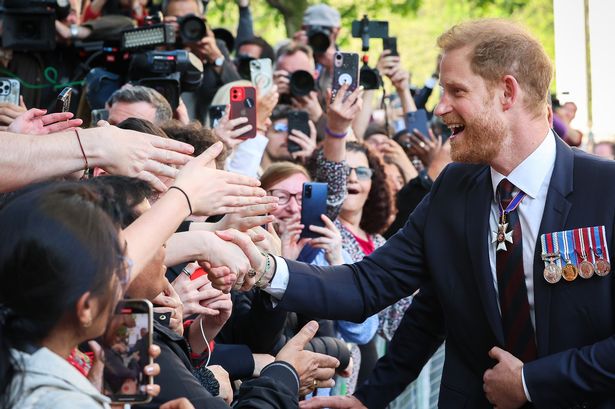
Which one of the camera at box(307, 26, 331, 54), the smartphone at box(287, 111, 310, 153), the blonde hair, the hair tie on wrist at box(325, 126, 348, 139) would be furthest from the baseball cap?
the blonde hair

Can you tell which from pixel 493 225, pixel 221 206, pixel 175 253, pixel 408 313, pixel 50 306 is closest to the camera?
pixel 50 306

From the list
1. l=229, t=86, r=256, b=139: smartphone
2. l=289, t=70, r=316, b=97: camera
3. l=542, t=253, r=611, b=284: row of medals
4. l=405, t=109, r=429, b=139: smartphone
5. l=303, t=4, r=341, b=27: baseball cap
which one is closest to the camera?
l=542, t=253, r=611, b=284: row of medals

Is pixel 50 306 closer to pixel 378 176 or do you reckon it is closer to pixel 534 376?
pixel 534 376

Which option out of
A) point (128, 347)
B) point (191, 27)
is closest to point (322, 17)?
point (191, 27)

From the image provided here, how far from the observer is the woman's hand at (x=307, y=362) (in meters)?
3.78

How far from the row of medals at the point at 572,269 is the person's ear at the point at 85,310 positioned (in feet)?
5.96

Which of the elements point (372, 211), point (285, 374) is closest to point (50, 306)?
point (285, 374)

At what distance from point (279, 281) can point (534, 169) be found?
106 cm

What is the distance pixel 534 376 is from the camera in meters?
3.58

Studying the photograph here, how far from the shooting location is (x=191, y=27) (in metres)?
7.27

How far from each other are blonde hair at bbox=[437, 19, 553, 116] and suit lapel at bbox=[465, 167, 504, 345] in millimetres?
361

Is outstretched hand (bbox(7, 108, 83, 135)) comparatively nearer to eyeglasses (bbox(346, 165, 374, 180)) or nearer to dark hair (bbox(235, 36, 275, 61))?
eyeglasses (bbox(346, 165, 374, 180))

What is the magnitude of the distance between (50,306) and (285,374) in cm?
143

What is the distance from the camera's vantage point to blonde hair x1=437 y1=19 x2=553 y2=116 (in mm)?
3850
